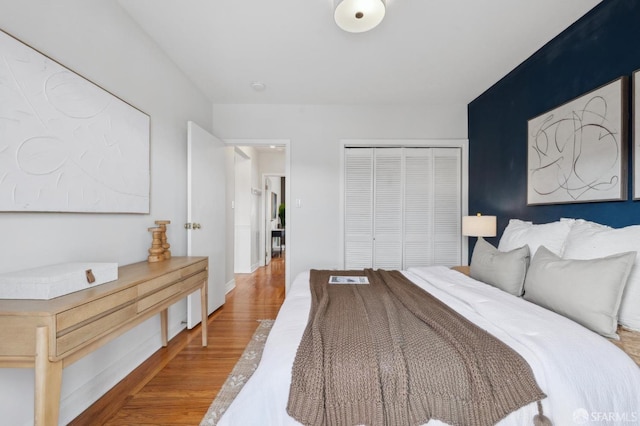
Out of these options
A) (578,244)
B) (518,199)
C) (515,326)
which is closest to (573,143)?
(518,199)

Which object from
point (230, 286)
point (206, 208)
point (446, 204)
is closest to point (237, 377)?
point (206, 208)

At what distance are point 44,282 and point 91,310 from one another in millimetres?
205

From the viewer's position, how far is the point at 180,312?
262 centimetres

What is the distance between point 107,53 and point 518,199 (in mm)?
3599

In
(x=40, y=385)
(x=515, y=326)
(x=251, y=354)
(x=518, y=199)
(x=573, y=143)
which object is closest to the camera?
(x=40, y=385)

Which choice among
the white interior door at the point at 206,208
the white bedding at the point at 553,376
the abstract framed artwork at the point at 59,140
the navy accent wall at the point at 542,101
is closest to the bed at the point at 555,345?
the white bedding at the point at 553,376

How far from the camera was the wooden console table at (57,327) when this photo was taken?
0.94 meters

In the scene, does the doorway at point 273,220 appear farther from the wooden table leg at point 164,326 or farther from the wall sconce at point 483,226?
the wall sconce at point 483,226

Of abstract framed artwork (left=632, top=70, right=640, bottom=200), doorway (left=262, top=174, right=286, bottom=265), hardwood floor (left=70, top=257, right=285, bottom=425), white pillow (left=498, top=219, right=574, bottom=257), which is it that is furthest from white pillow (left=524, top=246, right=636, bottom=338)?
doorway (left=262, top=174, right=286, bottom=265)

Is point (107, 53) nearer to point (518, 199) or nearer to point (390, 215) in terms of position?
point (390, 215)

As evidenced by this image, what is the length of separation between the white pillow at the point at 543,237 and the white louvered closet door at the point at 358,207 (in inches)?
65.8

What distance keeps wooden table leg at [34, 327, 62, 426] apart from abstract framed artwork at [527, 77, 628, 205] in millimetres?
3023

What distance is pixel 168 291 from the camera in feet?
5.72

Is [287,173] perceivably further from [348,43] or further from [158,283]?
[158,283]
